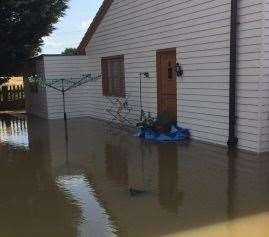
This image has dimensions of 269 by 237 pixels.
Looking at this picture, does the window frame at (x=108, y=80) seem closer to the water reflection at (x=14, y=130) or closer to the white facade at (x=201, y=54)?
the white facade at (x=201, y=54)

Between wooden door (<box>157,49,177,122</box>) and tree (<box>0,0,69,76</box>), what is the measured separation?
8.16 metres

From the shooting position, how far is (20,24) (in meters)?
18.3

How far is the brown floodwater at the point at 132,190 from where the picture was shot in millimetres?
5211

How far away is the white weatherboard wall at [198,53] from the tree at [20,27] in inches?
187

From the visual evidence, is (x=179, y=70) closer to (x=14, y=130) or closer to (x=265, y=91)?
(x=265, y=91)

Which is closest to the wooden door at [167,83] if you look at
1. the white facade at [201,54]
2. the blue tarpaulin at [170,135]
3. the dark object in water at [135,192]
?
the white facade at [201,54]

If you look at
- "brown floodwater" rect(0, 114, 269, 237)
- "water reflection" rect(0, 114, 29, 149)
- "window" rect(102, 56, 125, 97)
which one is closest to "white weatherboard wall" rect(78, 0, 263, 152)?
"window" rect(102, 56, 125, 97)

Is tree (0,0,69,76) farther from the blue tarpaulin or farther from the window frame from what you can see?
the blue tarpaulin

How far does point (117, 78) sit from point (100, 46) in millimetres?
1654

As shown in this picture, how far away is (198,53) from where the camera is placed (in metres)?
10.3

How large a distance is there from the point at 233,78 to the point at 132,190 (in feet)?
12.0

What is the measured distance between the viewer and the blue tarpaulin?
10.7 metres

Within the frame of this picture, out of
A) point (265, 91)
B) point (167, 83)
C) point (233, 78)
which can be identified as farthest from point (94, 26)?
point (265, 91)

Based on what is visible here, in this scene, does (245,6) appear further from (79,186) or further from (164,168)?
(79,186)
